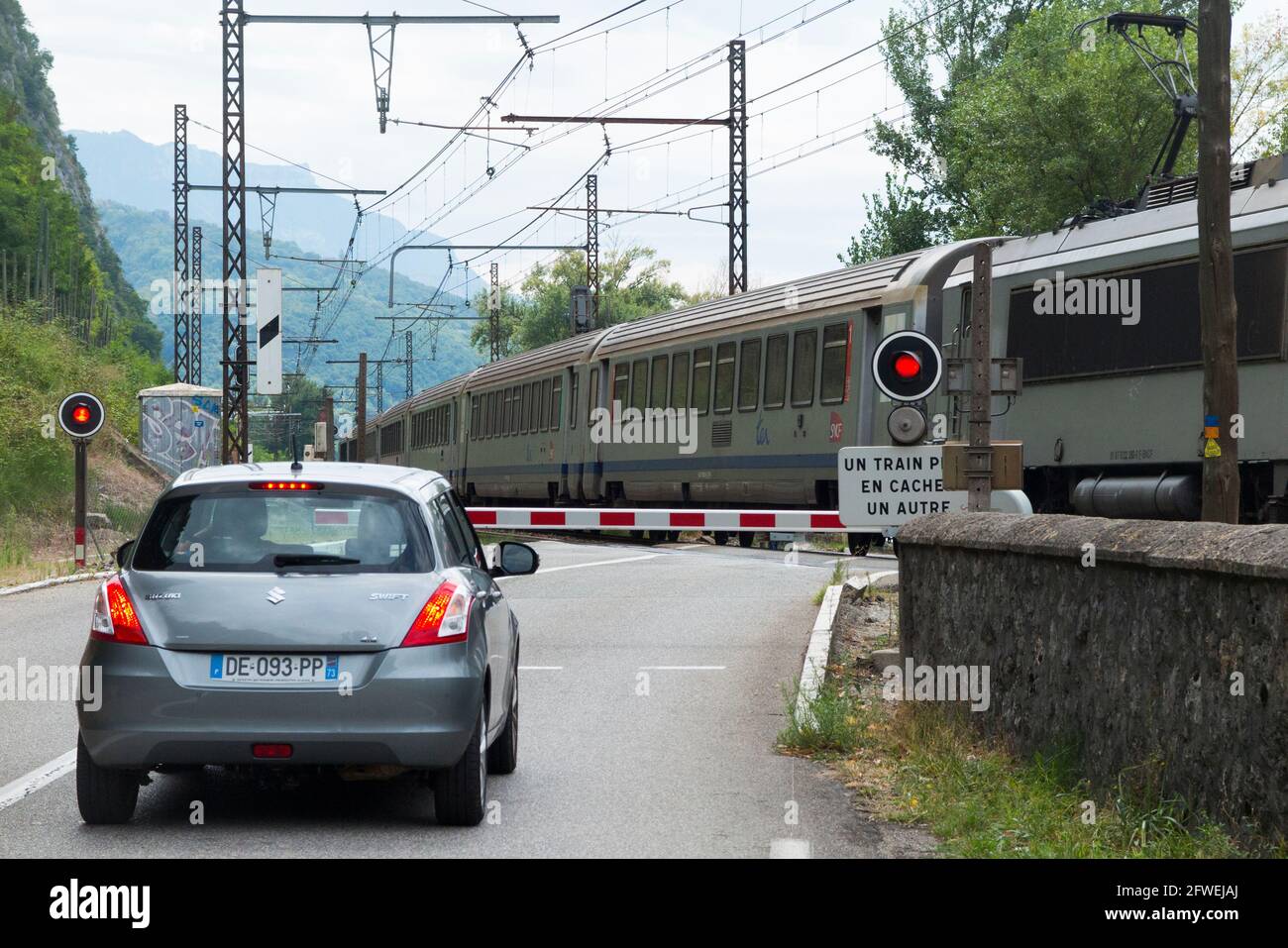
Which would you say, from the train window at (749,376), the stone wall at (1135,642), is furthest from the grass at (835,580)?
the stone wall at (1135,642)

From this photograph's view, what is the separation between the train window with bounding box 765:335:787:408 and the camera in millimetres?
25875

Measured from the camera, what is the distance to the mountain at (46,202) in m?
78.6

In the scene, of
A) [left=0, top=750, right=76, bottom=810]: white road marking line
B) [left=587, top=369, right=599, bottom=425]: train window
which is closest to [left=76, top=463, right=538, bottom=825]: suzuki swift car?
[left=0, top=750, right=76, bottom=810]: white road marking line

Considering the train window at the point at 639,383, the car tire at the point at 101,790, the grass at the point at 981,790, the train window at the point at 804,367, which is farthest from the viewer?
the train window at the point at 639,383

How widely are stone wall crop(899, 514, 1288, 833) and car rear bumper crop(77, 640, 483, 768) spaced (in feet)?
9.09

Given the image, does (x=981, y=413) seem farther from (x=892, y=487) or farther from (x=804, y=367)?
(x=804, y=367)

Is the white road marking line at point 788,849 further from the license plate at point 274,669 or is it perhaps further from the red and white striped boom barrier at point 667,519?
the red and white striped boom barrier at point 667,519

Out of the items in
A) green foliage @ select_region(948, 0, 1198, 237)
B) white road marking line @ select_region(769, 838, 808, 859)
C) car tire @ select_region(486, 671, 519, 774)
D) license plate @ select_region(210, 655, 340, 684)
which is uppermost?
green foliage @ select_region(948, 0, 1198, 237)

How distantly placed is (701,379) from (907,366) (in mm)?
16933

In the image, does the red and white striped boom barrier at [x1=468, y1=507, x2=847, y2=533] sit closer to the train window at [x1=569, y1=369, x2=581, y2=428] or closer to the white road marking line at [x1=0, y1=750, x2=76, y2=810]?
the white road marking line at [x1=0, y1=750, x2=76, y2=810]

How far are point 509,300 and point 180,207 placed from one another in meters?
87.7

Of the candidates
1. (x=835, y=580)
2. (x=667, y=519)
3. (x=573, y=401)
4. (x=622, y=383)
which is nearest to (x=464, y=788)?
(x=667, y=519)

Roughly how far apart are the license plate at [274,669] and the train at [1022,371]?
10432 mm

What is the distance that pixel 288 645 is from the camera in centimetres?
728
